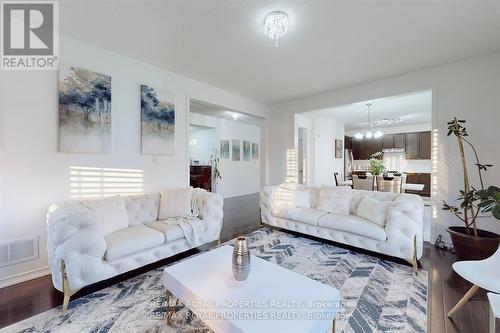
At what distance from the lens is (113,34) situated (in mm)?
2574

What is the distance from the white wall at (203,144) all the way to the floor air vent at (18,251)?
5.18m

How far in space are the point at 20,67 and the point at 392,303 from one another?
4.34 m

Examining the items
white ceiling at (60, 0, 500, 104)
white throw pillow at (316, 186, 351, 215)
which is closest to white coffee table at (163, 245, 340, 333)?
white throw pillow at (316, 186, 351, 215)

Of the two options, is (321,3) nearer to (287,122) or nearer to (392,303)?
(392,303)

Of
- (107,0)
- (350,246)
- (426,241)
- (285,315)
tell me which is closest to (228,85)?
(107,0)

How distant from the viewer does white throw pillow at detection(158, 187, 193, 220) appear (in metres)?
3.03

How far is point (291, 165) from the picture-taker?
540cm

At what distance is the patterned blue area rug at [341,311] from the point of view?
5.38 ft

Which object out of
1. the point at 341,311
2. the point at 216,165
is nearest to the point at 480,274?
the point at 341,311

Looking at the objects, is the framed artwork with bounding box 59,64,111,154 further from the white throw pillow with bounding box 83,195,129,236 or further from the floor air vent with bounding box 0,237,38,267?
the floor air vent with bounding box 0,237,38,267

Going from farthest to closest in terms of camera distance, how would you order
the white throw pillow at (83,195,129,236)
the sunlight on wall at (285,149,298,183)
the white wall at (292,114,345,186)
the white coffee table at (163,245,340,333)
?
the white wall at (292,114,345,186)
the sunlight on wall at (285,149,298,183)
the white throw pillow at (83,195,129,236)
the white coffee table at (163,245,340,333)

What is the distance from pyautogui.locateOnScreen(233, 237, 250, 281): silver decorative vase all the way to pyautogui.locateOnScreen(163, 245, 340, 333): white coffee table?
0.06m

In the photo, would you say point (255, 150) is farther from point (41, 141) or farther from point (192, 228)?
point (41, 141)

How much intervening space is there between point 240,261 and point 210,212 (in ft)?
5.35
